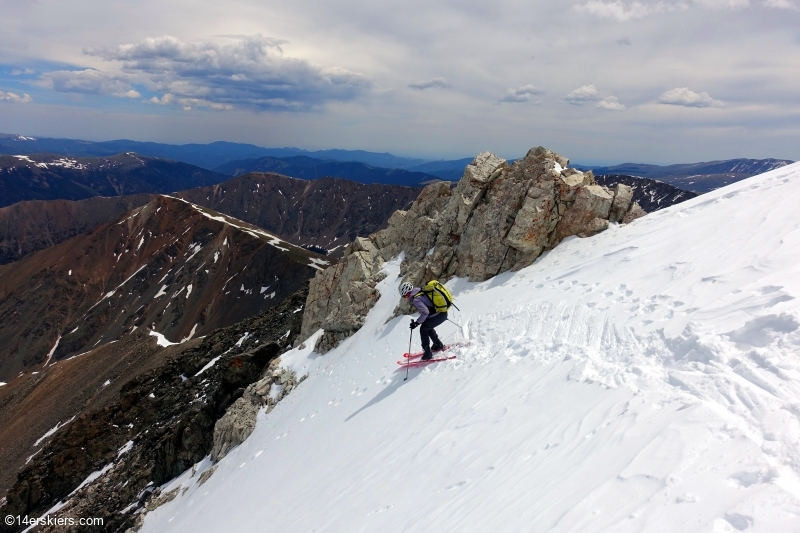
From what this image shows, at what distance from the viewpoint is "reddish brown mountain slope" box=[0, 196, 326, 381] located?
10544 centimetres

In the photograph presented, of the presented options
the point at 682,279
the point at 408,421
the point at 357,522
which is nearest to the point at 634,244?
the point at 682,279

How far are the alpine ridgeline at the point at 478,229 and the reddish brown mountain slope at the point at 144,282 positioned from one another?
7136 centimetres

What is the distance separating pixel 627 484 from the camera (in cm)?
577

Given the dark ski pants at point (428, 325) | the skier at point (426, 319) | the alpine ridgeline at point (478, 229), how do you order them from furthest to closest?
the alpine ridgeline at point (478, 229), the dark ski pants at point (428, 325), the skier at point (426, 319)

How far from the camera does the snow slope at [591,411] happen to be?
18.5ft

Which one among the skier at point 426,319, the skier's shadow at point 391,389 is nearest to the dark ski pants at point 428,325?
the skier at point 426,319

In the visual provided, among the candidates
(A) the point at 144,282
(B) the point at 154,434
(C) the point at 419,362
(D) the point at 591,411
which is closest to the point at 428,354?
(C) the point at 419,362

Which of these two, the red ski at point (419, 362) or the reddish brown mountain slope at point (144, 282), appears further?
the reddish brown mountain slope at point (144, 282)

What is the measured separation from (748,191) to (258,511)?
75.9 ft

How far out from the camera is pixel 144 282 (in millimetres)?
129625

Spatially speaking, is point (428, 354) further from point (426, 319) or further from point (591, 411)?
point (591, 411)

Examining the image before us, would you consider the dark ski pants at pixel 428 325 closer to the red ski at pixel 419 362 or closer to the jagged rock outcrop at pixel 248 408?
the red ski at pixel 419 362

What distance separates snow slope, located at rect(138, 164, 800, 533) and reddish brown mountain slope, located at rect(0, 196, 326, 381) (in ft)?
286

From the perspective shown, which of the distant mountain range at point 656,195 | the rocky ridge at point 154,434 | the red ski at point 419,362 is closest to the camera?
the red ski at point 419,362
